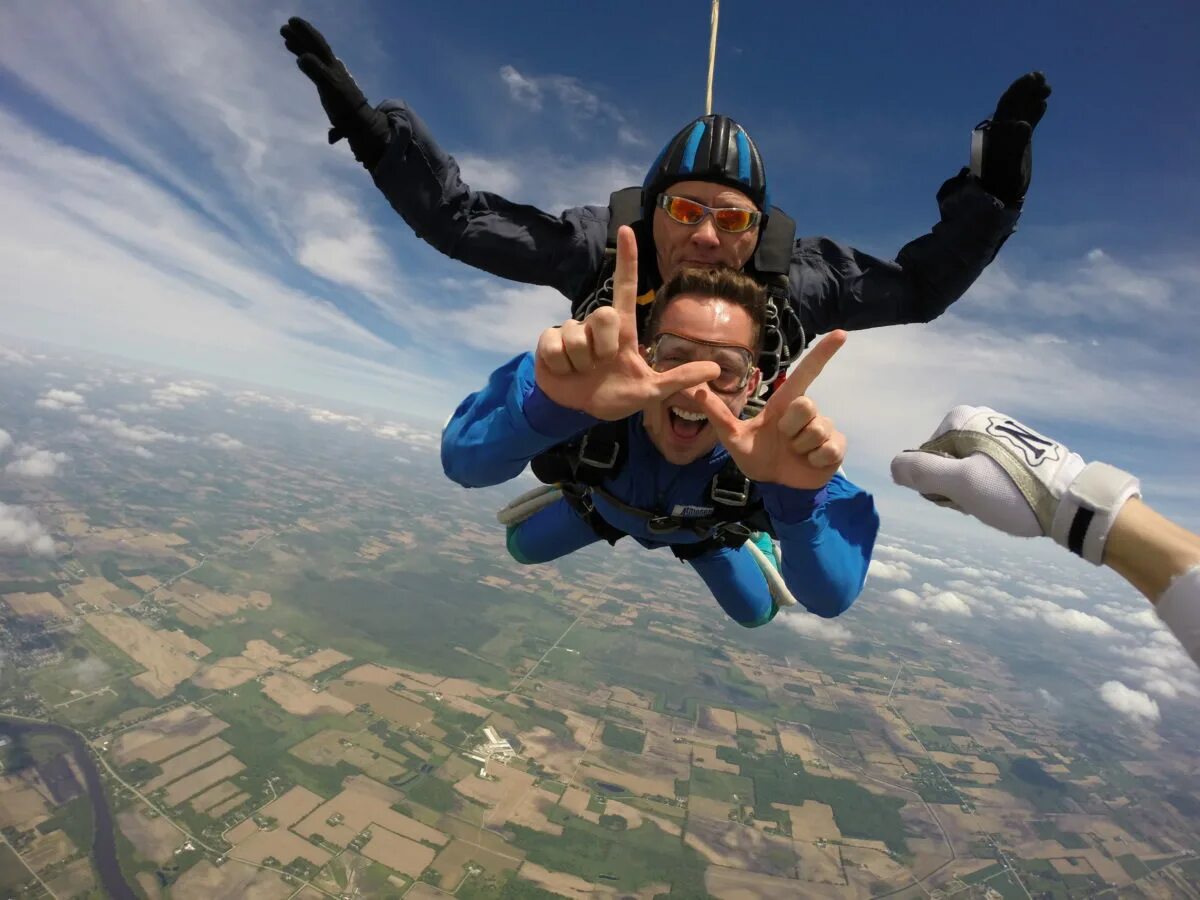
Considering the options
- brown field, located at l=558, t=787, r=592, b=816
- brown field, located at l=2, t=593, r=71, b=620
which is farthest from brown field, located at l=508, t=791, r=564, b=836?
brown field, located at l=2, t=593, r=71, b=620

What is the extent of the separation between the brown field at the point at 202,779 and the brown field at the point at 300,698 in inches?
175

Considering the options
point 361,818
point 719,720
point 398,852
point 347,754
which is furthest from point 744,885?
point 347,754

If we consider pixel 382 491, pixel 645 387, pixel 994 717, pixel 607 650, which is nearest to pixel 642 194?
pixel 645 387

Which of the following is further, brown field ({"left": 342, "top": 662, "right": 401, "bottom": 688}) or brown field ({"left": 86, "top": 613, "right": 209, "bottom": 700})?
brown field ({"left": 342, "top": 662, "right": 401, "bottom": 688})

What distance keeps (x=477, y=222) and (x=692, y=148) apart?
107 centimetres

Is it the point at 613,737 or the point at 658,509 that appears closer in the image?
the point at 658,509

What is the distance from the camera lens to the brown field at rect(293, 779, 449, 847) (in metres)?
19.8

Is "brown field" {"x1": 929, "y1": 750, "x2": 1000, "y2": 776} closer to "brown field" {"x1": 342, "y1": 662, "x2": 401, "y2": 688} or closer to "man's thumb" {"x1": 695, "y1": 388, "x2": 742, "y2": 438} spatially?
"brown field" {"x1": 342, "y1": 662, "x2": 401, "y2": 688}

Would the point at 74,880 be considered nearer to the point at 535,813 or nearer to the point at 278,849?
the point at 278,849

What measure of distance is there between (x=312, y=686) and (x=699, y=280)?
3643 centimetres

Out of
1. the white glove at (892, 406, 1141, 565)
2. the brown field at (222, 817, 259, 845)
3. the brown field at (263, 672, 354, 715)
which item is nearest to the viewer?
the white glove at (892, 406, 1141, 565)

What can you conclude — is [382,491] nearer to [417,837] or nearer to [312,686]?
[312,686]

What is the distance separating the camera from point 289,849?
61.5 ft

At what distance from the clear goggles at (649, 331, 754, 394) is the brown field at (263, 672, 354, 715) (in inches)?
1303
